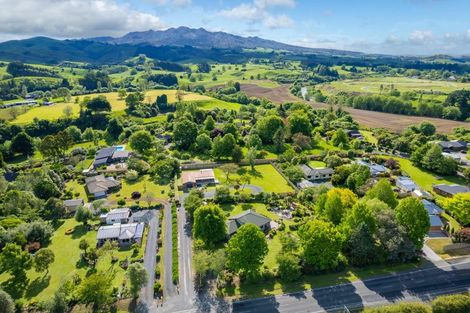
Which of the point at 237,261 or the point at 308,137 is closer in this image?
the point at 237,261

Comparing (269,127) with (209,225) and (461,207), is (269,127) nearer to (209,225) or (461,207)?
(209,225)

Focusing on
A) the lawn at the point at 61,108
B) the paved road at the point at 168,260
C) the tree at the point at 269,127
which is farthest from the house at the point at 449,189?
the lawn at the point at 61,108

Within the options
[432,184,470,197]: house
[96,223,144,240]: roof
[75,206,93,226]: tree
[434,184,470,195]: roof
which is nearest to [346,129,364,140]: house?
[432,184,470,197]: house

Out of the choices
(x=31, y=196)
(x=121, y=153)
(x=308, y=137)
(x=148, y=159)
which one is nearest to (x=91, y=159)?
(x=121, y=153)

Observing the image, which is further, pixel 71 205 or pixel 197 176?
pixel 197 176

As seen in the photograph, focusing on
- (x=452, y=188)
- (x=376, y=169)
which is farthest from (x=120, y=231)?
(x=452, y=188)

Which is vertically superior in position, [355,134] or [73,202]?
[355,134]

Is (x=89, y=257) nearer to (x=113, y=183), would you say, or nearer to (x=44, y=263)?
(x=44, y=263)
